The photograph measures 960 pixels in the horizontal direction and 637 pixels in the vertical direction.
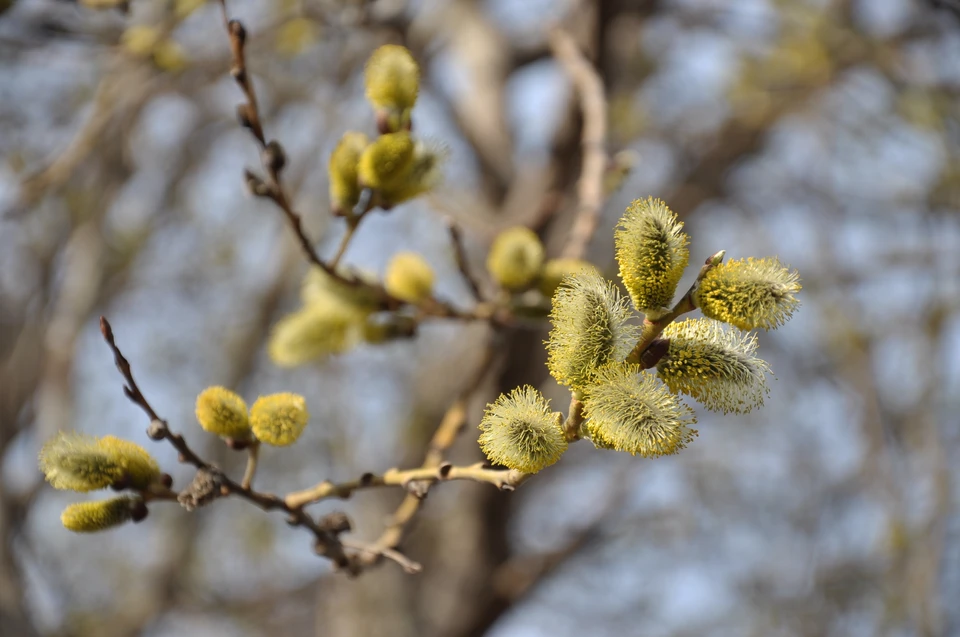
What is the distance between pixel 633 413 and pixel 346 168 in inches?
28.7

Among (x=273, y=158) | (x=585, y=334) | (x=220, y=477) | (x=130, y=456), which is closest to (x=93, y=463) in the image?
(x=130, y=456)

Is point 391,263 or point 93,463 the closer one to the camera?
point 93,463

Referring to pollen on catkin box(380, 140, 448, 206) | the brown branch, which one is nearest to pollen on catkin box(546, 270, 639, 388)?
pollen on catkin box(380, 140, 448, 206)

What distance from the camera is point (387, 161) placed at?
1225 mm

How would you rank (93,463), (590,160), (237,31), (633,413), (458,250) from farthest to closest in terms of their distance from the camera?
1. (590,160)
2. (458,250)
3. (237,31)
4. (93,463)
5. (633,413)

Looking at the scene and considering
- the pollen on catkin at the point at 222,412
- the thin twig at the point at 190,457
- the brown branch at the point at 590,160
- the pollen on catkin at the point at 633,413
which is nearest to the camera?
the pollen on catkin at the point at 633,413

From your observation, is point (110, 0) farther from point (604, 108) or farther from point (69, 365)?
point (69, 365)

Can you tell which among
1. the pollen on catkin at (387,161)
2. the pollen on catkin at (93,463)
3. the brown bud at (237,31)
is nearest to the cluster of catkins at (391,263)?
the pollen on catkin at (387,161)

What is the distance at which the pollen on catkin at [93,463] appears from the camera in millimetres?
943

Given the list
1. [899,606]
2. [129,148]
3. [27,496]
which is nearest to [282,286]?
[129,148]

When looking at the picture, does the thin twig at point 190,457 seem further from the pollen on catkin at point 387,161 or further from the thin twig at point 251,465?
the pollen on catkin at point 387,161

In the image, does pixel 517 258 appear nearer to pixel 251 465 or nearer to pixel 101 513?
pixel 251 465

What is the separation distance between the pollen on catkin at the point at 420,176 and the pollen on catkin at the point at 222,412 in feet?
1.42

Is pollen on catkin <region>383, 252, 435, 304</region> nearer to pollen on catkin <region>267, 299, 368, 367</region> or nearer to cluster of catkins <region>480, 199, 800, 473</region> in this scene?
pollen on catkin <region>267, 299, 368, 367</region>
